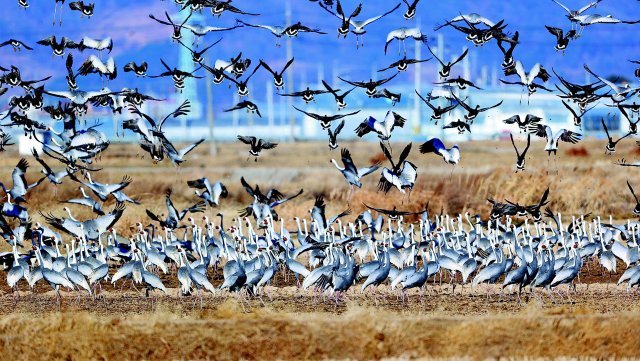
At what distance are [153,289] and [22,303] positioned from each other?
2.06 meters

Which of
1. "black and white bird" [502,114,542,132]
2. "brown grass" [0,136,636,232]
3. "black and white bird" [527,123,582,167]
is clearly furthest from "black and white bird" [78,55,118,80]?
"black and white bird" [527,123,582,167]

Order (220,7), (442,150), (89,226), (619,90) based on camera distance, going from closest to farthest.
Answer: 1. (442,150)
2. (220,7)
3. (619,90)
4. (89,226)

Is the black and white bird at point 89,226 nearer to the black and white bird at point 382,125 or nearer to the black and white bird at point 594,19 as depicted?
the black and white bird at point 382,125

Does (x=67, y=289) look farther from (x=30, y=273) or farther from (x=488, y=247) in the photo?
(x=488, y=247)

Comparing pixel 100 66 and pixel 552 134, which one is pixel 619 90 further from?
pixel 100 66

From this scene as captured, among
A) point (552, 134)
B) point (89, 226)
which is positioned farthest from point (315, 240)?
point (552, 134)

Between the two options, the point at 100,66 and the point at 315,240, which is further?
the point at 100,66

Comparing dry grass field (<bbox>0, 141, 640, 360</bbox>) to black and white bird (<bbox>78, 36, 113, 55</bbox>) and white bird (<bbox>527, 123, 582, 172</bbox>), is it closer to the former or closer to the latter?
white bird (<bbox>527, 123, 582, 172</bbox>)

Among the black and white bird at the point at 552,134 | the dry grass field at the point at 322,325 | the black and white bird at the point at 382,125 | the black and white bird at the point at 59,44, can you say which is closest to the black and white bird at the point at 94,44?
the black and white bird at the point at 59,44

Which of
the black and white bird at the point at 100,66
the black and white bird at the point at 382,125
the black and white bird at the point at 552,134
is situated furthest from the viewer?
the black and white bird at the point at 100,66

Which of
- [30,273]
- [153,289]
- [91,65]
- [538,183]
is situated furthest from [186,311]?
[538,183]

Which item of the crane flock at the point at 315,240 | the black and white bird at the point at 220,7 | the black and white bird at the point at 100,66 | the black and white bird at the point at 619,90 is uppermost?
the black and white bird at the point at 220,7

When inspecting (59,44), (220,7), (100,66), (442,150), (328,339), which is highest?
(220,7)

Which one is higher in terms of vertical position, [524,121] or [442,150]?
[524,121]
